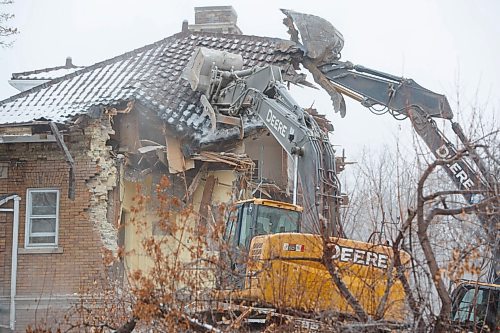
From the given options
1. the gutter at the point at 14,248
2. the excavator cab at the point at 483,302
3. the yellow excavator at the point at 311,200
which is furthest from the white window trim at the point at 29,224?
the excavator cab at the point at 483,302

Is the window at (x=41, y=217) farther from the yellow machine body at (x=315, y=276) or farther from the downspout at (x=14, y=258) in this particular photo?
the yellow machine body at (x=315, y=276)

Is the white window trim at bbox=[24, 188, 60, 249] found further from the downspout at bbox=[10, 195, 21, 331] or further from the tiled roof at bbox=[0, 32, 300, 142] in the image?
the tiled roof at bbox=[0, 32, 300, 142]

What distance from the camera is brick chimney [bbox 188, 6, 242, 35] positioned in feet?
77.2

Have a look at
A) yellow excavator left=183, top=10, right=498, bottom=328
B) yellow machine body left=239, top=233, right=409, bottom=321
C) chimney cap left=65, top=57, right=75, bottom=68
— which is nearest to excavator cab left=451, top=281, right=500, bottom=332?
yellow excavator left=183, top=10, right=498, bottom=328

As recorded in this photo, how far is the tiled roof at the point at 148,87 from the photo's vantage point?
1697 centimetres

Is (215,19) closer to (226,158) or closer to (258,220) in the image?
(226,158)

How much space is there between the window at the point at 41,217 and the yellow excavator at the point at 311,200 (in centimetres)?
391

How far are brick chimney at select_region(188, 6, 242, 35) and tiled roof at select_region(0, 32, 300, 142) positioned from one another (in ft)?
7.41

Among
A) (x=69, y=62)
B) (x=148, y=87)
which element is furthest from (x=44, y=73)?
(x=148, y=87)

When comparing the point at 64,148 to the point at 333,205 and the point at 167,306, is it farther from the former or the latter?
the point at 167,306

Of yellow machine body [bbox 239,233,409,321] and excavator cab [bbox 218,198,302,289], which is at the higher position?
excavator cab [bbox 218,198,302,289]

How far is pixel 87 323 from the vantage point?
9156mm

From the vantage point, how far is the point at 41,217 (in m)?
17.3

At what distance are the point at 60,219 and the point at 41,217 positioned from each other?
0.51 m
